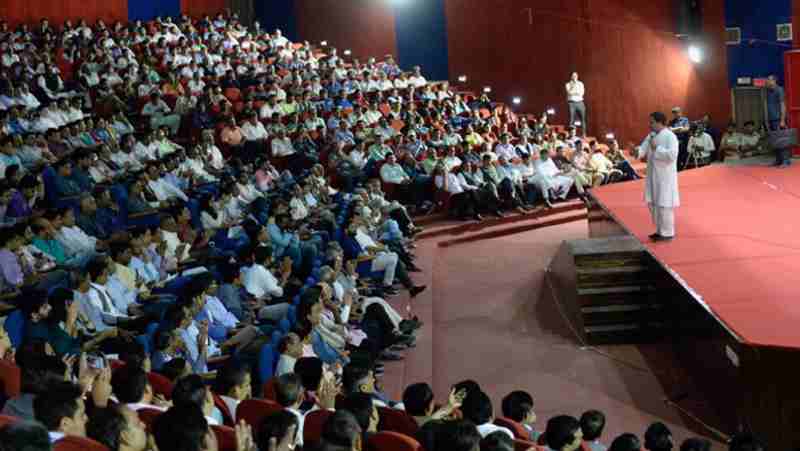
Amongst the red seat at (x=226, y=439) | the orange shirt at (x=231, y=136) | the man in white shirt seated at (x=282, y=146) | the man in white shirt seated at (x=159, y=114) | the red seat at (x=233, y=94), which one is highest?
the red seat at (x=233, y=94)

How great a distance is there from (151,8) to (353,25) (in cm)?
437

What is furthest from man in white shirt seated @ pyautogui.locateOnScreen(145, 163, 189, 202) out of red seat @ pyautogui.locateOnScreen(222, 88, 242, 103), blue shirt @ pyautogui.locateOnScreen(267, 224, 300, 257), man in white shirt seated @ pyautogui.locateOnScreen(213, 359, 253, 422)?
man in white shirt seated @ pyautogui.locateOnScreen(213, 359, 253, 422)

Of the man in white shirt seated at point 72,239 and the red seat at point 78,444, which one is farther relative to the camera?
the man in white shirt seated at point 72,239

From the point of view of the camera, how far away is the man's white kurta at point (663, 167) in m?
7.84

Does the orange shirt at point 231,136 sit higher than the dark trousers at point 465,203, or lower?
higher

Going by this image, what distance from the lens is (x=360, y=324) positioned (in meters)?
7.23

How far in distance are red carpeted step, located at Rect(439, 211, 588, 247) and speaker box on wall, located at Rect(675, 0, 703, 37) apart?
520 centimetres

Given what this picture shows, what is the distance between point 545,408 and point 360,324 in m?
1.53

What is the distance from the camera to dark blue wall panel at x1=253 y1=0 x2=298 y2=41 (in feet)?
69.9

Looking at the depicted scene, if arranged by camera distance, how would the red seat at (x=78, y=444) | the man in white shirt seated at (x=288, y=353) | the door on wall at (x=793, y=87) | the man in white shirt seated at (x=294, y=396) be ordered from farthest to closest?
1. the door on wall at (x=793, y=87)
2. the man in white shirt seated at (x=288, y=353)
3. the man in white shirt seated at (x=294, y=396)
4. the red seat at (x=78, y=444)

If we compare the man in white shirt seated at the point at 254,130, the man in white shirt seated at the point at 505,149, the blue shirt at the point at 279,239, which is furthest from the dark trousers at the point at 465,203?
the blue shirt at the point at 279,239

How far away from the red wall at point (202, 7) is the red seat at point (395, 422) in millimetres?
18304

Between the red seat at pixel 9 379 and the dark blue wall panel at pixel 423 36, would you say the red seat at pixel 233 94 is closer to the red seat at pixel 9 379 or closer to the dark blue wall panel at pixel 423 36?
the dark blue wall panel at pixel 423 36

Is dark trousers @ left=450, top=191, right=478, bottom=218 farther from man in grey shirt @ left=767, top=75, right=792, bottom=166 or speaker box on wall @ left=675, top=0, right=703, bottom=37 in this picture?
speaker box on wall @ left=675, top=0, right=703, bottom=37
